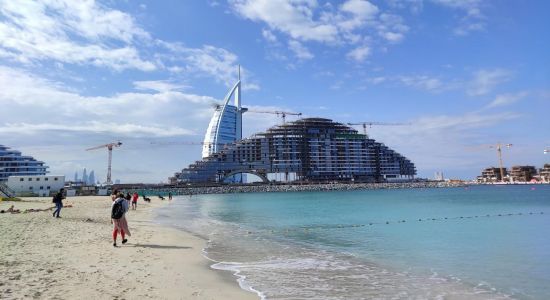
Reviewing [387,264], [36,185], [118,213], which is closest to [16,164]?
[36,185]

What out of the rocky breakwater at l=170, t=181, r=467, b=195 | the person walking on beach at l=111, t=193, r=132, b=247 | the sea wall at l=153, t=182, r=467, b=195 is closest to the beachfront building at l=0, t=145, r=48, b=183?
the sea wall at l=153, t=182, r=467, b=195

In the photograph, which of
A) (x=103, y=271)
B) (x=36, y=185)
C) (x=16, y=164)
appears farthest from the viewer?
(x=16, y=164)

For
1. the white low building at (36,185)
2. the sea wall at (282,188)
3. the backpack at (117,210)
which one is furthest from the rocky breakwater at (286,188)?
the backpack at (117,210)

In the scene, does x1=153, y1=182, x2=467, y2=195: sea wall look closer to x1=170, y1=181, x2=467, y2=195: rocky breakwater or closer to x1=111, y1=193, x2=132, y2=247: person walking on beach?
x1=170, y1=181, x2=467, y2=195: rocky breakwater

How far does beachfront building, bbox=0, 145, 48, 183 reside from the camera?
414 feet

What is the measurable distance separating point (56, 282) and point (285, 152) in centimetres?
18926

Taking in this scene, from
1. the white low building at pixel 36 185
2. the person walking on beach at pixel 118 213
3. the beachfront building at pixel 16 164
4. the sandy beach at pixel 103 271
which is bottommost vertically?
the sandy beach at pixel 103 271

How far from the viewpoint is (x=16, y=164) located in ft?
426

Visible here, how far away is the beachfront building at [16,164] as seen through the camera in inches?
4973

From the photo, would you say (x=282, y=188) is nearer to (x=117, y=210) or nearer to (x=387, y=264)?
(x=117, y=210)

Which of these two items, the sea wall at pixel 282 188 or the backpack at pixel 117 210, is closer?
the backpack at pixel 117 210

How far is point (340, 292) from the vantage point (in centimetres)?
860

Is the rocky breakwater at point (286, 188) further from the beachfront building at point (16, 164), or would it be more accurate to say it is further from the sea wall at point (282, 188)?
the beachfront building at point (16, 164)

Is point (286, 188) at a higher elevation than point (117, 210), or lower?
higher
